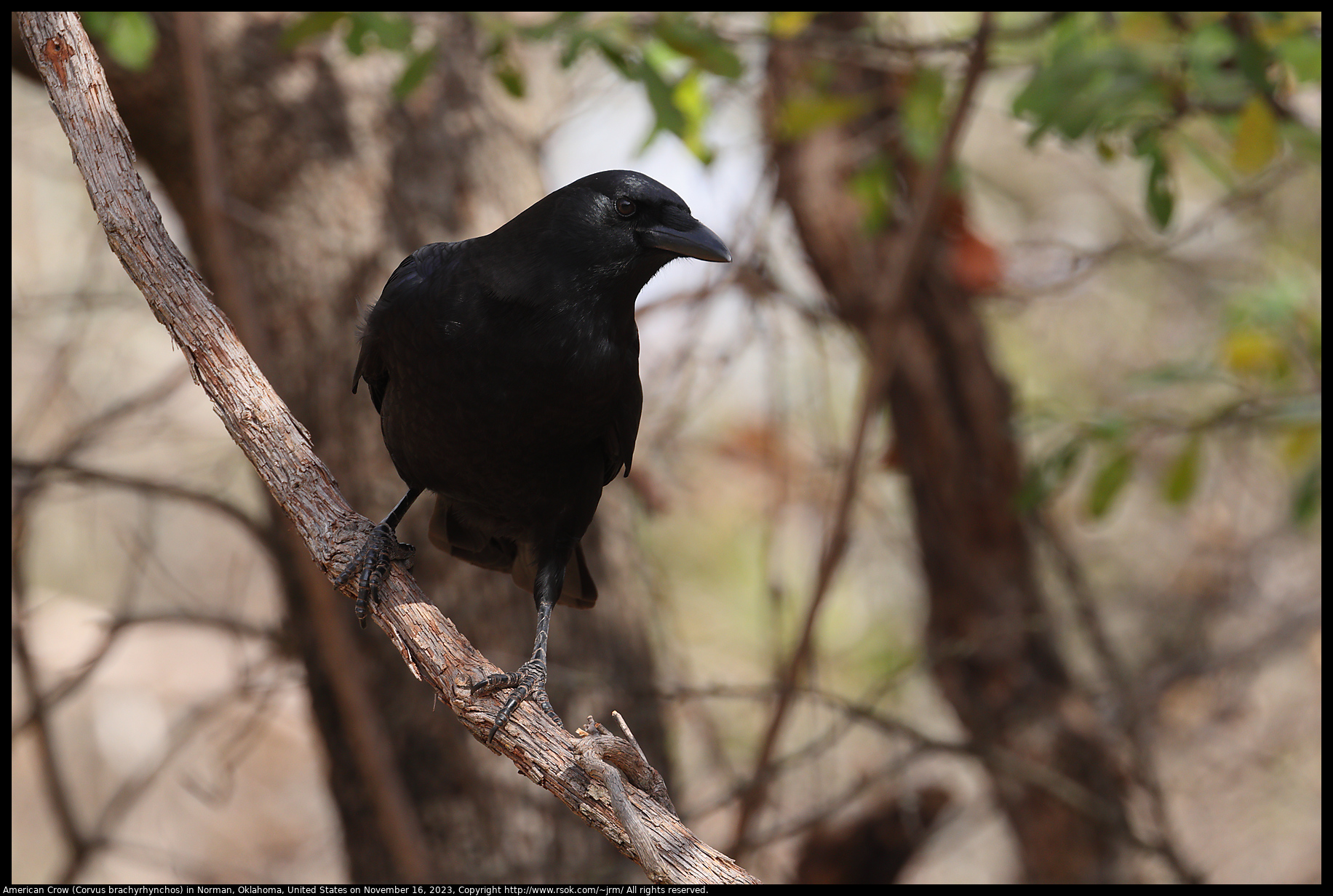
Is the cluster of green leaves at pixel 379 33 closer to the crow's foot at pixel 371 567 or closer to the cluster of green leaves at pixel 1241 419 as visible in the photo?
the crow's foot at pixel 371 567

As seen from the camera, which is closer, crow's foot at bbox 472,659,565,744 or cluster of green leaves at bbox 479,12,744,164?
crow's foot at bbox 472,659,565,744

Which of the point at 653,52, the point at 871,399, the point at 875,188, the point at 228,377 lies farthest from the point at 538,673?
the point at 875,188

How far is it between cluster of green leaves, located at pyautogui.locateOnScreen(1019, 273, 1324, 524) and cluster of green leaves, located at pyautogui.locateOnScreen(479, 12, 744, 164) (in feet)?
5.82

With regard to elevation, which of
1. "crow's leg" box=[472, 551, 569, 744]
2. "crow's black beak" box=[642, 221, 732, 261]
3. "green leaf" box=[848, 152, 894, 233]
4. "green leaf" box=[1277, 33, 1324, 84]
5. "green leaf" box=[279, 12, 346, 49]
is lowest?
"green leaf" box=[848, 152, 894, 233]

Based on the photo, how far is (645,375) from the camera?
16.2 feet

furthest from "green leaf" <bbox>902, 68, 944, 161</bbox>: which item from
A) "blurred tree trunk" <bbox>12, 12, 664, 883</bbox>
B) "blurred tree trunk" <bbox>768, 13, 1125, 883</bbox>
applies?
"blurred tree trunk" <bbox>12, 12, 664, 883</bbox>

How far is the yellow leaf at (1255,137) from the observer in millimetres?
3105

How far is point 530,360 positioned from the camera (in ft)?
5.60

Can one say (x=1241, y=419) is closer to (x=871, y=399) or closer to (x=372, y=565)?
(x=871, y=399)

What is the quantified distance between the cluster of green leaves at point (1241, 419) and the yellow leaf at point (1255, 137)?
2.89 feet

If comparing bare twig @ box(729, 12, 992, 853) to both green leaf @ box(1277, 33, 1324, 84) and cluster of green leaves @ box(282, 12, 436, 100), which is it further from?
cluster of green leaves @ box(282, 12, 436, 100)

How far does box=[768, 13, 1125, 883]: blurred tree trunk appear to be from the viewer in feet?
16.3

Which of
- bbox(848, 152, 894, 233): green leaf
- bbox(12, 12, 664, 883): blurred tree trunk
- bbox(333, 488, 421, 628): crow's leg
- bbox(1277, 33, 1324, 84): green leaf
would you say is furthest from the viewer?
bbox(848, 152, 894, 233): green leaf

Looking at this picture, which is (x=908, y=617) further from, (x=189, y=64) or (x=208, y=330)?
(x=208, y=330)
